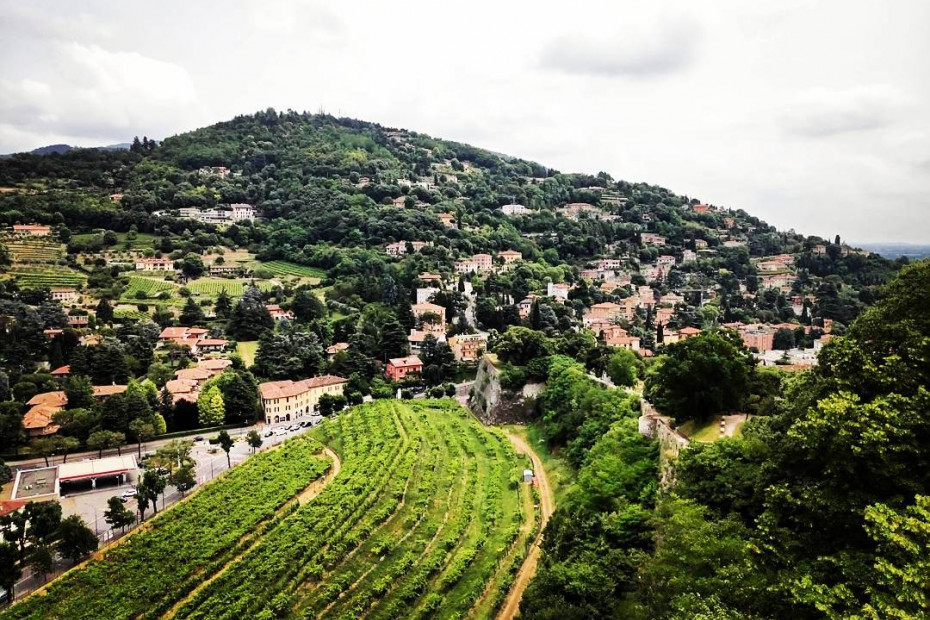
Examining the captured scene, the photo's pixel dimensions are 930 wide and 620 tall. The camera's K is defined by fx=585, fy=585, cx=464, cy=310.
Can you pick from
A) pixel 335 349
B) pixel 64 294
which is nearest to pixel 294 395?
pixel 335 349

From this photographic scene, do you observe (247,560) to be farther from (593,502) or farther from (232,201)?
(232,201)

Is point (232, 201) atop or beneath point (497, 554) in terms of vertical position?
atop

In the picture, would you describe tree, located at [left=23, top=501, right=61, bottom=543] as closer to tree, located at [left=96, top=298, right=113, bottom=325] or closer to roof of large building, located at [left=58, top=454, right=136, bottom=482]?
roof of large building, located at [left=58, top=454, right=136, bottom=482]

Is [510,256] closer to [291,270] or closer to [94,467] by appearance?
[291,270]

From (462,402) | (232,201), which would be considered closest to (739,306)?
(462,402)

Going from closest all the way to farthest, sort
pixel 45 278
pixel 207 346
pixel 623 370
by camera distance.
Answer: pixel 623 370
pixel 207 346
pixel 45 278

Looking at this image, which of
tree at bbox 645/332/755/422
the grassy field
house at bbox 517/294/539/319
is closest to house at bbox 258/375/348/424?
the grassy field
